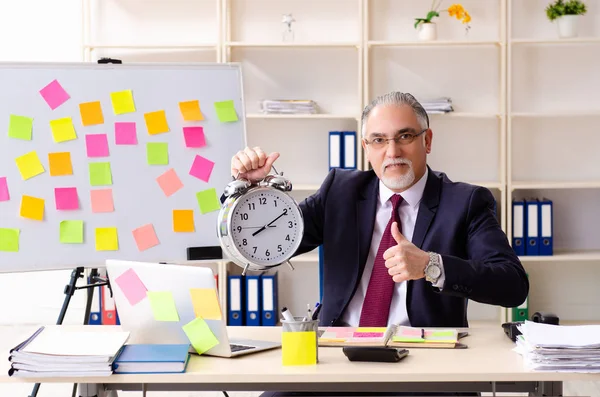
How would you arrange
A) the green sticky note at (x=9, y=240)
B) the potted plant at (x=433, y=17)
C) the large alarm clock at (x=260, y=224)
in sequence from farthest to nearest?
the potted plant at (x=433, y=17), the green sticky note at (x=9, y=240), the large alarm clock at (x=260, y=224)

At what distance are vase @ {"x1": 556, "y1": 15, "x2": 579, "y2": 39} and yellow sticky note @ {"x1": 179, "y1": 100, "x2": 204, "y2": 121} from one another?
2593 mm

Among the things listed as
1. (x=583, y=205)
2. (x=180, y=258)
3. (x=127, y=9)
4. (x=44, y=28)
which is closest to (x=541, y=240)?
(x=583, y=205)

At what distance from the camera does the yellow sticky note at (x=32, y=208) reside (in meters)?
2.88

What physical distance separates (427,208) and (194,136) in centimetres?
101

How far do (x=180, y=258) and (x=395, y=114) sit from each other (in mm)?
1023

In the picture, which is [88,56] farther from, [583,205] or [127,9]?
[583,205]

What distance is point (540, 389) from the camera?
181cm

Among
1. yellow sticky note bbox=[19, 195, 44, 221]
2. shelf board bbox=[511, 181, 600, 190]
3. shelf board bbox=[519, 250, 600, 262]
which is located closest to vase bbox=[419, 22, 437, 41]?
shelf board bbox=[511, 181, 600, 190]

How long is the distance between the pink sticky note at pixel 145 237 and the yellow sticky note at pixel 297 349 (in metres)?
1.24

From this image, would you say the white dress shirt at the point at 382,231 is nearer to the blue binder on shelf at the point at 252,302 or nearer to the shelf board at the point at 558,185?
the blue binder on shelf at the point at 252,302

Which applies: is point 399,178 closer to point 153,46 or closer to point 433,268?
point 433,268

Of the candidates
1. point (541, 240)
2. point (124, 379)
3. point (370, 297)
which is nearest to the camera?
point (124, 379)

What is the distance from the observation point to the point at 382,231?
8.07 feet

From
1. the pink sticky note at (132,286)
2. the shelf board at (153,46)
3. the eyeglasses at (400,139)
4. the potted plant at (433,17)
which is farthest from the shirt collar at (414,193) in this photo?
the shelf board at (153,46)
